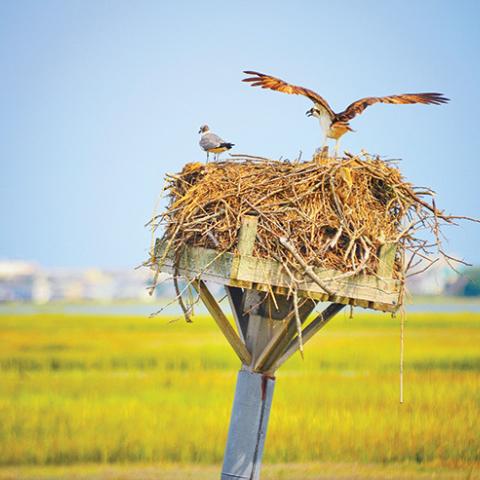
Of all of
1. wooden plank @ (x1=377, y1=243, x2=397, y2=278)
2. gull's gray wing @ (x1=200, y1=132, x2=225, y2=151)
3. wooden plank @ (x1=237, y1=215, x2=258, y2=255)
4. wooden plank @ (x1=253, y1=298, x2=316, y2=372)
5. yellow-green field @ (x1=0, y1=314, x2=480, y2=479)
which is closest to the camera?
wooden plank @ (x1=237, y1=215, x2=258, y2=255)

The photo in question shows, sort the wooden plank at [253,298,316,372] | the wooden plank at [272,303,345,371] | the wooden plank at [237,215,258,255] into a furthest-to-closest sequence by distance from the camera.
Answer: the wooden plank at [272,303,345,371] → the wooden plank at [253,298,316,372] → the wooden plank at [237,215,258,255]

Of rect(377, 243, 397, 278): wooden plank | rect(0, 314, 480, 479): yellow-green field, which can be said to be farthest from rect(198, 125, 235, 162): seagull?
rect(0, 314, 480, 479): yellow-green field

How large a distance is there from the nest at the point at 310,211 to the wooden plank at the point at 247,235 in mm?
91

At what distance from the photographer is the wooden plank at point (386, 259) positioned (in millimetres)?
10109

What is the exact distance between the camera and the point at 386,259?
10133 millimetres

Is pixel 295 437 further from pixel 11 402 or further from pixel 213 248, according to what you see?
pixel 213 248

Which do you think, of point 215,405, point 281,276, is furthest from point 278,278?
point 215,405

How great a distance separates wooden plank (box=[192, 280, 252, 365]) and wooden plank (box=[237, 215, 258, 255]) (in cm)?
99

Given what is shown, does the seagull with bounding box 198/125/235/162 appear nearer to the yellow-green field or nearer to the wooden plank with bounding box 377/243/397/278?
the wooden plank with bounding box 377/243/397/278

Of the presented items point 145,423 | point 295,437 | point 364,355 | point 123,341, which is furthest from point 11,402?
point 123,341

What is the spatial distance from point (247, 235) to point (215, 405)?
405 inches

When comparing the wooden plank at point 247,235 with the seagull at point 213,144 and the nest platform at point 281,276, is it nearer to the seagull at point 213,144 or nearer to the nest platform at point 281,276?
the nest platform at point 281,276

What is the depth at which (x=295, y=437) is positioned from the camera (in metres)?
16.7

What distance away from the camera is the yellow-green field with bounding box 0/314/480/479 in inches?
635
